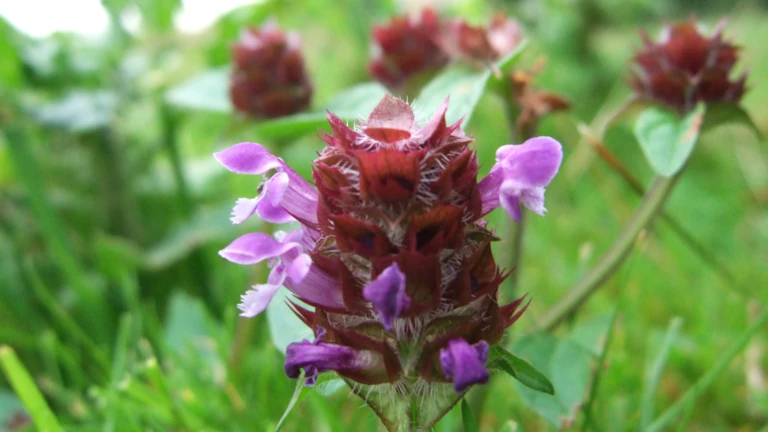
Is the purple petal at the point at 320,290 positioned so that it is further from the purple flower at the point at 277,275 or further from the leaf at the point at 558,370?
the leaf at the point at 558,370

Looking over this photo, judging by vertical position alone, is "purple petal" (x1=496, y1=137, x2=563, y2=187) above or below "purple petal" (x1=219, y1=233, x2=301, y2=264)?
above

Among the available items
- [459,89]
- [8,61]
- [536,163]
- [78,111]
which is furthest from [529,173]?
[8,61]

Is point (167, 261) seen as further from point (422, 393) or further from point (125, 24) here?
point (422, 393)

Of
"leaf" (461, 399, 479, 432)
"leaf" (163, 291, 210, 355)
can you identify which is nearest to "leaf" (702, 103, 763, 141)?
"leaf" (461, 399, 479, 432)

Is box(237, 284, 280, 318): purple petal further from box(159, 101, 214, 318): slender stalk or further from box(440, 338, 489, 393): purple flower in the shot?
box(159, 101, 214, 318): slender stalk

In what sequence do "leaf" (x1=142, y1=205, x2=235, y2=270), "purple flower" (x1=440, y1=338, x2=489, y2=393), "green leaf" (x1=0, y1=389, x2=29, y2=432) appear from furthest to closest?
"leaf" (x1=142, y1=205, x2=235, y2=270) < "green leaf" (x1=0, y1=389, x2=29, y2=432) < "purple flower" (x1=440, y1=338, x2=489, y2=393)

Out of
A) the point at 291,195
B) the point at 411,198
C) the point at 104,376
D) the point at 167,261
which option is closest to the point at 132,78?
the point at 167,261

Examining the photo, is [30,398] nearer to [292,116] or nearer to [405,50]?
[292,116]
